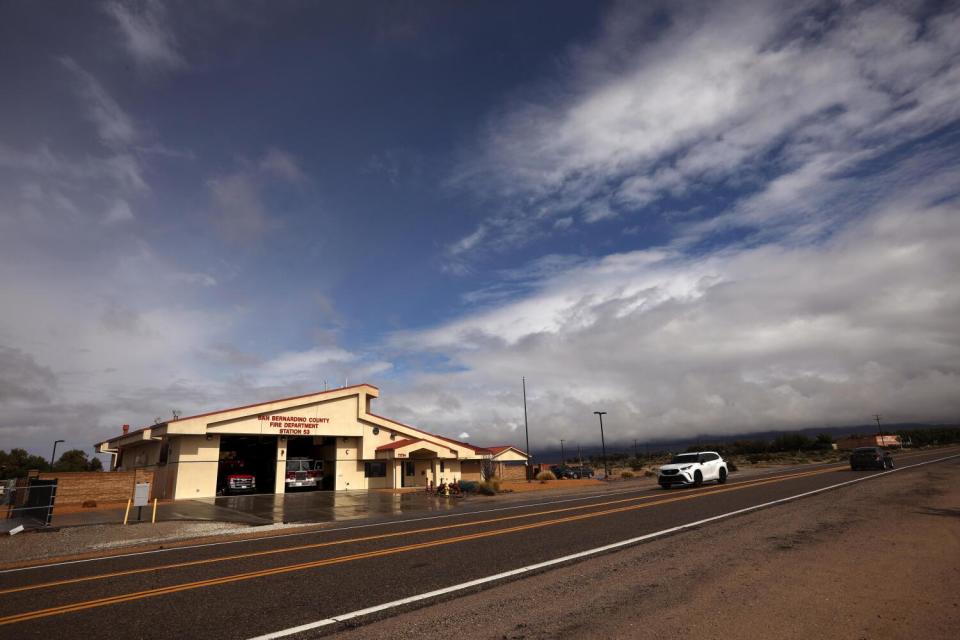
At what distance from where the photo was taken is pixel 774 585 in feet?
24.1

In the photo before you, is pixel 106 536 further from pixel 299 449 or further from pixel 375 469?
pixel 299 449

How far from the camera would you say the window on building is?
41844mm

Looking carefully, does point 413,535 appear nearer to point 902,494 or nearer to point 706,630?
point 706,630

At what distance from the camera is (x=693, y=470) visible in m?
25.8

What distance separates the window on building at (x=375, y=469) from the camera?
41.8 m

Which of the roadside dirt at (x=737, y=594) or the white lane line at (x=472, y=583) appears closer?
the roadside dirt at (x=737, y=594)

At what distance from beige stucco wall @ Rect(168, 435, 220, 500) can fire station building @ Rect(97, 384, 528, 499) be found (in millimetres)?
57

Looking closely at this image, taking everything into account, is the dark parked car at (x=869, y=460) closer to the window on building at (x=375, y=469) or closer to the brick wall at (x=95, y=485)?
→ the window on building at (x=375, y=469)

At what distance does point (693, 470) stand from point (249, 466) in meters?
37.1

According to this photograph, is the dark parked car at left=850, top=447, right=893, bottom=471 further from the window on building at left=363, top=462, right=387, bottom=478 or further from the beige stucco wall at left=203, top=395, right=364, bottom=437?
the beige stucco wall at left=203, top=395, right=364, bottom=437

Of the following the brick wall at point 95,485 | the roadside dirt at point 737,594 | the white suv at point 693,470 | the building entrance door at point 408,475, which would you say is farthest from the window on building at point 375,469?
the roadside dirt at point 737,594

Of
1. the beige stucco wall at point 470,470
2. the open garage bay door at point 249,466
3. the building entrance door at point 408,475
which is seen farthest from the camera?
the beige stucco wall at point 470,470

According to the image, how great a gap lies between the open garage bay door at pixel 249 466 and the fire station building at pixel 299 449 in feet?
0.30

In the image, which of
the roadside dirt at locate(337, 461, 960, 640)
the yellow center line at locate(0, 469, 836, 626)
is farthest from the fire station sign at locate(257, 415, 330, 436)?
the roadside dirt at locate(337, 461, 960, 640)
